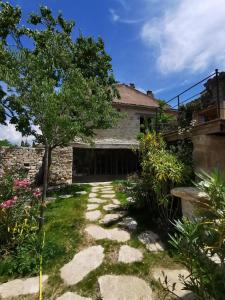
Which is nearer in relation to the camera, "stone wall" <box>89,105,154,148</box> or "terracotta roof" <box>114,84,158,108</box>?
"stone wall" <box>89,105,154,148</box>

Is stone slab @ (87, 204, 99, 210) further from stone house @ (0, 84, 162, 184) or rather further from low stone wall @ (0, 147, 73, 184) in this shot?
stone house @ (0, 84, 162, 184)

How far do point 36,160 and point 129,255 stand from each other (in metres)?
11.2

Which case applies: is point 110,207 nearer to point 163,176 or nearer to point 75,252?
point 163,176

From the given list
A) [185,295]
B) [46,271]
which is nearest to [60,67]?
[46,271]

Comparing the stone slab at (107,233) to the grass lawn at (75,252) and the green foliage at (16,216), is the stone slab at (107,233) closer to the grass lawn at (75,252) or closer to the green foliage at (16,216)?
the grass lawn at (75,252)

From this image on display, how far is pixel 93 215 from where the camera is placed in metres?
7.64

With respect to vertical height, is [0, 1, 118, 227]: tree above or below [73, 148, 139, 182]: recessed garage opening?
above

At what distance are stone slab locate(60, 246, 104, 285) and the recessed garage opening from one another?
12.7 meters

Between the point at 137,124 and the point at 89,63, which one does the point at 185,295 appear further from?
the point at 137,124

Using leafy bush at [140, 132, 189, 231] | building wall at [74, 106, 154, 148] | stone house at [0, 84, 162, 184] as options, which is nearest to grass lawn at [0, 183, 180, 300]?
leafy bush at [140, 132, 189, 231]

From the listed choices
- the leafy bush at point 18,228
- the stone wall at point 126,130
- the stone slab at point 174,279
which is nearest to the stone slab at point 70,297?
the leafy bush at point 18,228

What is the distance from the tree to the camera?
6.36m

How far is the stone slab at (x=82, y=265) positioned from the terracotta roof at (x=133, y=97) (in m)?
14.5

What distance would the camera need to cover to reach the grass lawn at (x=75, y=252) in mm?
4156
